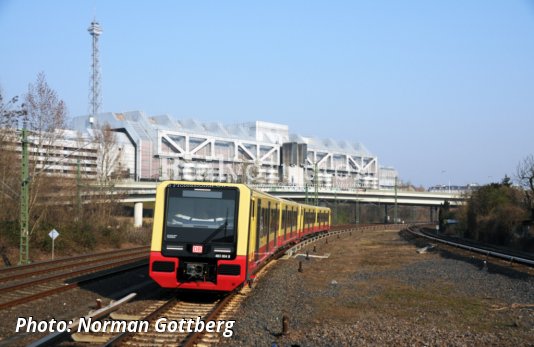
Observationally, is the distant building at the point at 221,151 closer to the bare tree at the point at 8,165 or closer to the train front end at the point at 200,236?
the bare tree at the point at 8,165

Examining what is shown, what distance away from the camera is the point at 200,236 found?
43.4ft

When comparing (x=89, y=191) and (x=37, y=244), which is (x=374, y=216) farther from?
(x=37, y=244)

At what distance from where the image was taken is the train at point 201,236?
517 inches

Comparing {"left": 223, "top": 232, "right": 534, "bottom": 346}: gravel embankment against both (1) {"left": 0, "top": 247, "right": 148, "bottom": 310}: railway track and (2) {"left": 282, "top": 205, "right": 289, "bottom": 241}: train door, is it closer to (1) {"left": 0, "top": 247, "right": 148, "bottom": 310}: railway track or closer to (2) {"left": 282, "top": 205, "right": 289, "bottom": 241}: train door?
(2) {"left": 282, "top": 205, "right": 289, "bottom": 241}: train door

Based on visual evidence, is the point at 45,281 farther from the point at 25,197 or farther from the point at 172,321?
the point at 25,197

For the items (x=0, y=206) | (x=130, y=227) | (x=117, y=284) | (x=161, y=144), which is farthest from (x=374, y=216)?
(x=117, y=284)

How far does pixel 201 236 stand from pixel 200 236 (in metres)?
0.02

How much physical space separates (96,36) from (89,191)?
77186mm

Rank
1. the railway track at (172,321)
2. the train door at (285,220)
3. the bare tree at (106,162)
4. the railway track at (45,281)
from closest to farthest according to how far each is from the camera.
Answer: the railway track at (172,321) < the railway track at (45,281) < the train door at (285,220) < the bare tree at (106,162)

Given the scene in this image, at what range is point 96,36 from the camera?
112m

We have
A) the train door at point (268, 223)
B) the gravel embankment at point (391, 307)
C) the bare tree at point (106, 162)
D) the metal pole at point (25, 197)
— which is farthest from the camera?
the bare tree at point (106, 162)

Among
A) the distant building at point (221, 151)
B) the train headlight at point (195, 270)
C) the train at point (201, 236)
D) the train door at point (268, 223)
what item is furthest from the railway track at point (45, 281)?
the distant building at point (221, 151)

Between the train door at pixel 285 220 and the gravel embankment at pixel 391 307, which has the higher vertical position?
the train door at pixel 285 220

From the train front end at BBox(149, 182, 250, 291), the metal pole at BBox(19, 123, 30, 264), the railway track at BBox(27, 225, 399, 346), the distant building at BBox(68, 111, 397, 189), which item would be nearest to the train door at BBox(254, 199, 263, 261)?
the railway track at BBox(27, 225, 399, 346)
